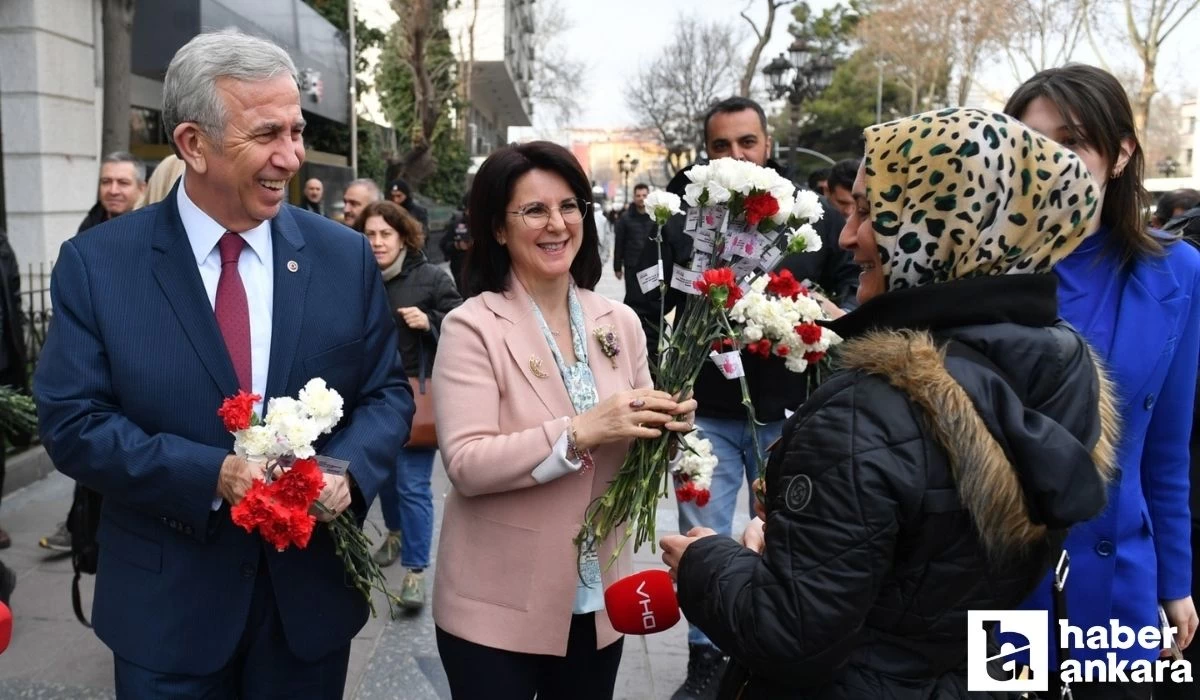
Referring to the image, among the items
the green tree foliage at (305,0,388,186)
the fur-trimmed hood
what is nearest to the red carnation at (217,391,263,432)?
the fur-trimmed hood

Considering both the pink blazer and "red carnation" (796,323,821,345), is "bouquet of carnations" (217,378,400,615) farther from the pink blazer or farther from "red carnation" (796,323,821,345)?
"red carnation" (796,323,821,345)

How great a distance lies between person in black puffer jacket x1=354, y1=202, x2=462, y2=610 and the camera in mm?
4559

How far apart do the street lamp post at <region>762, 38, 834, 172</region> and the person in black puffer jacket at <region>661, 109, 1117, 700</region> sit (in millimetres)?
13765

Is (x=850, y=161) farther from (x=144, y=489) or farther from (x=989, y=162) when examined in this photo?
(x=144, y=489)

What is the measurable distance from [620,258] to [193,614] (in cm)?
993

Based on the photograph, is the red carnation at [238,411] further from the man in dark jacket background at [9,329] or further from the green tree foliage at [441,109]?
the green tree foliage at [441,109]

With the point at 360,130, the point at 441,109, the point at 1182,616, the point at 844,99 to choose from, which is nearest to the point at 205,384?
the point at 1182,616

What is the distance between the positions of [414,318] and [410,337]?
17cm

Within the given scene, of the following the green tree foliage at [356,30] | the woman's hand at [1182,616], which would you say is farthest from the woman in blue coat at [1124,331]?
the green tree foliage at [356,30]

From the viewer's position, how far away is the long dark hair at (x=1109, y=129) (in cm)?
220

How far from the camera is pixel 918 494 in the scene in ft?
4.78

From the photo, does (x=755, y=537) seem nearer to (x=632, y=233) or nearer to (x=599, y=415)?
(x=599, y=415)

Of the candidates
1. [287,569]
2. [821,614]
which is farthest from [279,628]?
[821,614]

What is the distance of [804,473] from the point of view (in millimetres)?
1515
